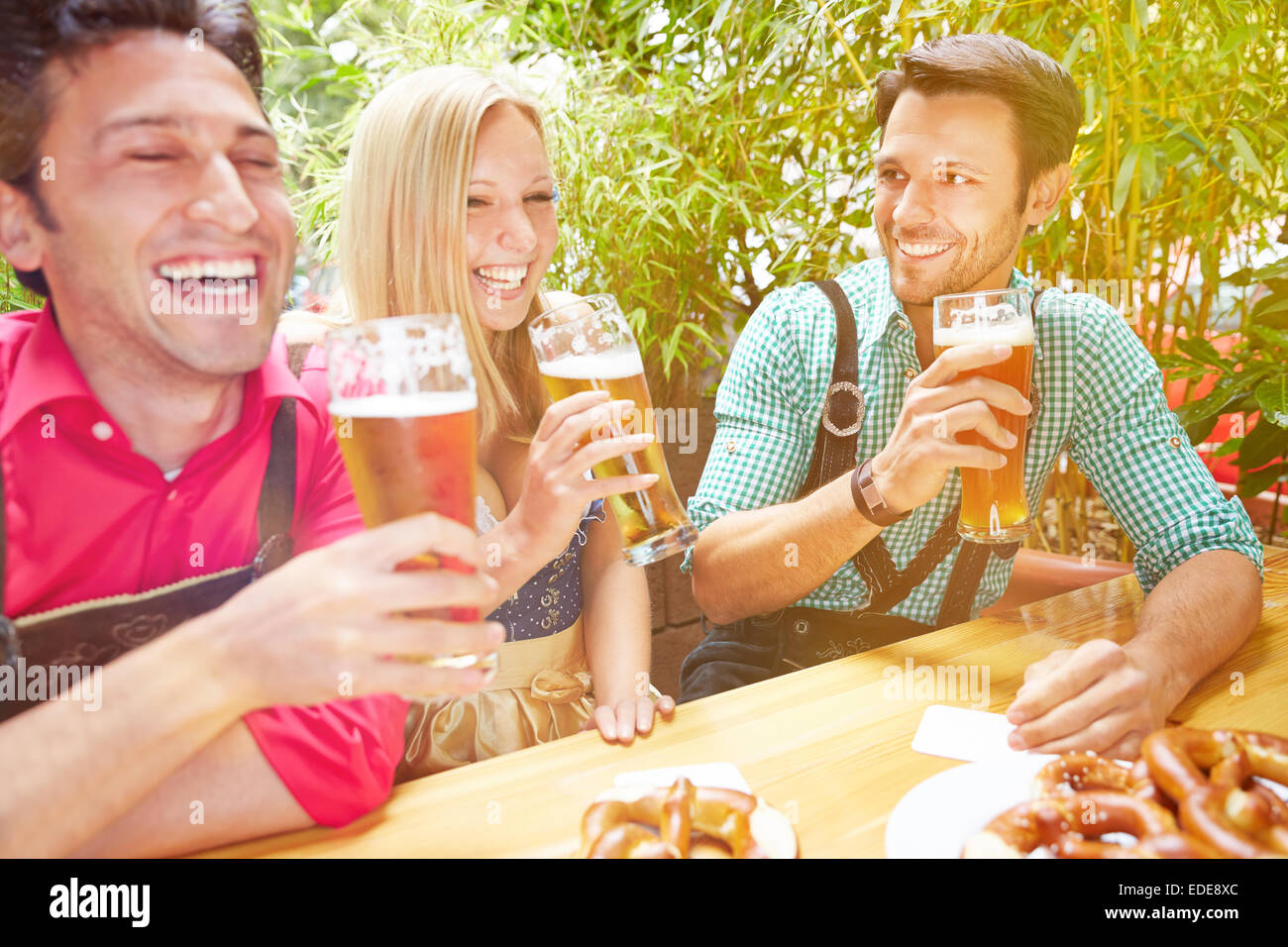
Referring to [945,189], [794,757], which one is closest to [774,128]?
[945,189]

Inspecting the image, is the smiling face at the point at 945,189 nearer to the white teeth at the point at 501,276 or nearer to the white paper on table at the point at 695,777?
the white teeth at the point at 501,276

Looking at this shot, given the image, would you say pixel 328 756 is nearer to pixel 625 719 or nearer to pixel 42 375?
pixel 625 719

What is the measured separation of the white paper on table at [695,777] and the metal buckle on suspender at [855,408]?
96cm

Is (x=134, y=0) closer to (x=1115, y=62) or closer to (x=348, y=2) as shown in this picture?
(x=348, y=2)

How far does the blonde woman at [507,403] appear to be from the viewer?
1.12m

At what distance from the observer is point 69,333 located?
943mm

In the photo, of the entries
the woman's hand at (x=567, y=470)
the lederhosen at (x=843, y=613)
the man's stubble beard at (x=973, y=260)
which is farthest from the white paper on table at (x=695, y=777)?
the man's stubble beard at (x=973, y=260)

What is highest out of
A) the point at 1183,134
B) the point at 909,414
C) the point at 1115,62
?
the point at 1115,62

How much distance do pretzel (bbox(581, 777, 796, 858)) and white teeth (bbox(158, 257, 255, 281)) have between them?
63 centimetres

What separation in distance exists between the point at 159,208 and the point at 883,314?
4.60ft

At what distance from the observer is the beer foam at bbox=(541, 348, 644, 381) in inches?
40.9

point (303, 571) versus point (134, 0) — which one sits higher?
point (134, 0)
